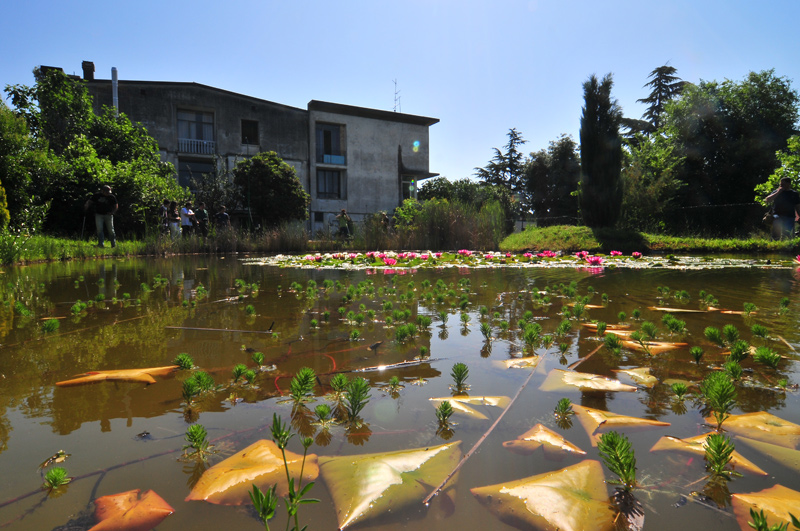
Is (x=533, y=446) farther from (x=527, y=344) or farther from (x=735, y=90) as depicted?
(x=735, y=90)

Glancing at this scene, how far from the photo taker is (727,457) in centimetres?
106

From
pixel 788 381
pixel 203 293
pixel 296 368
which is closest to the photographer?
pixel 788 381

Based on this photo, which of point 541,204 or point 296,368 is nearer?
point 296,368

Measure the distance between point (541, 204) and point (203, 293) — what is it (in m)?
36.7

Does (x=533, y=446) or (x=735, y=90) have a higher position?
(x=735, y=90)

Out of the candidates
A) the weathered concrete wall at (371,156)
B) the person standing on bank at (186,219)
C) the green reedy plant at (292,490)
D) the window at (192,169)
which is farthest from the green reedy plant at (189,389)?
the weathered concrete wall at (371,156)

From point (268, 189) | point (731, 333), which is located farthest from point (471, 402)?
point (268, 189)

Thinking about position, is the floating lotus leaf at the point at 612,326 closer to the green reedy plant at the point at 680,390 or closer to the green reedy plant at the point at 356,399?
the green reedy plant at the point at 680,390

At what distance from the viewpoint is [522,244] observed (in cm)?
1407

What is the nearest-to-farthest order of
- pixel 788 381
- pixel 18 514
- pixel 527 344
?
1. pixel 18 514
2. pixel 788 381
3. pixel 527 344

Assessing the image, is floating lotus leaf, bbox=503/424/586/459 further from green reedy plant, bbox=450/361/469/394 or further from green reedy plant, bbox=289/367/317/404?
green reedy plant, bbox=289/367/317/404

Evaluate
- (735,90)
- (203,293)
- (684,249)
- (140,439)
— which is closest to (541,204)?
(735,90)

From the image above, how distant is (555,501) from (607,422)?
477 millimetres

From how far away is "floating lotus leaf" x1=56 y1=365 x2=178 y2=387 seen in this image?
1.72m
